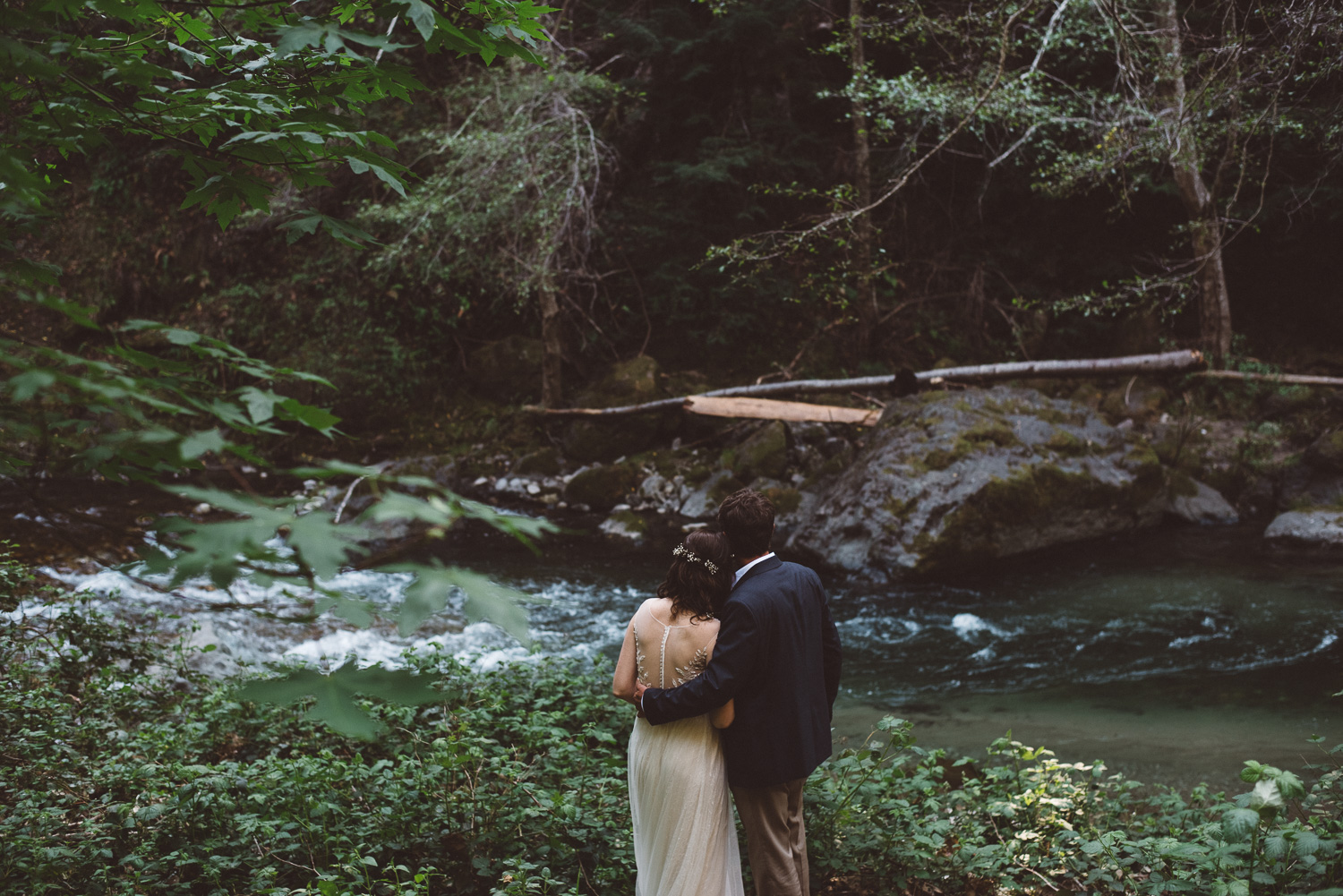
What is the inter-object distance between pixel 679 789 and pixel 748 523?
1.02 meters

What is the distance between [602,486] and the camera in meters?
12.4

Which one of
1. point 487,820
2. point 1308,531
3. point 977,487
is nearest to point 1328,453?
point 1308,531

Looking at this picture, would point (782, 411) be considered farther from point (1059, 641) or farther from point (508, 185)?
point (1059, 641)

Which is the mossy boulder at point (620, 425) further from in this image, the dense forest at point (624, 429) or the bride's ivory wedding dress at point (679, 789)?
the bride's ivory wedding dress at point (679, 789)

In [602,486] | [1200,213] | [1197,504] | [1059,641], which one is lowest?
[1059,641]

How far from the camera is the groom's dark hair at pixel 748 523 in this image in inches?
119

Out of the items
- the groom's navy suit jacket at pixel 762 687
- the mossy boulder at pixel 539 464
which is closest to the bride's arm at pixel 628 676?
the groom's navy suit jacket at pixel 762 687

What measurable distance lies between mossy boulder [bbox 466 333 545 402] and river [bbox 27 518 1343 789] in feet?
19.8

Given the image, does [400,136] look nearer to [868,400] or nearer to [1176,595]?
[868,400]

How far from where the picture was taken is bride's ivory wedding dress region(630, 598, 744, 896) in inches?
111

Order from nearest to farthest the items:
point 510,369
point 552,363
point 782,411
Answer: point 782,411
point 552,363
point 510,369

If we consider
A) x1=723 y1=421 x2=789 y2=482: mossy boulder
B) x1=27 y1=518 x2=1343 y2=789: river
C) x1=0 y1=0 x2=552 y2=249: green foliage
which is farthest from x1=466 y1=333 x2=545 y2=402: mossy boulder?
x1=0 y1=0 x2=552 y2=249: green foliage

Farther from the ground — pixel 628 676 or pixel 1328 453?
pixel 628 676

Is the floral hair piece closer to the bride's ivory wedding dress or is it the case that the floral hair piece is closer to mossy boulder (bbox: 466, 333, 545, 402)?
the bride's ivory wedding dress
